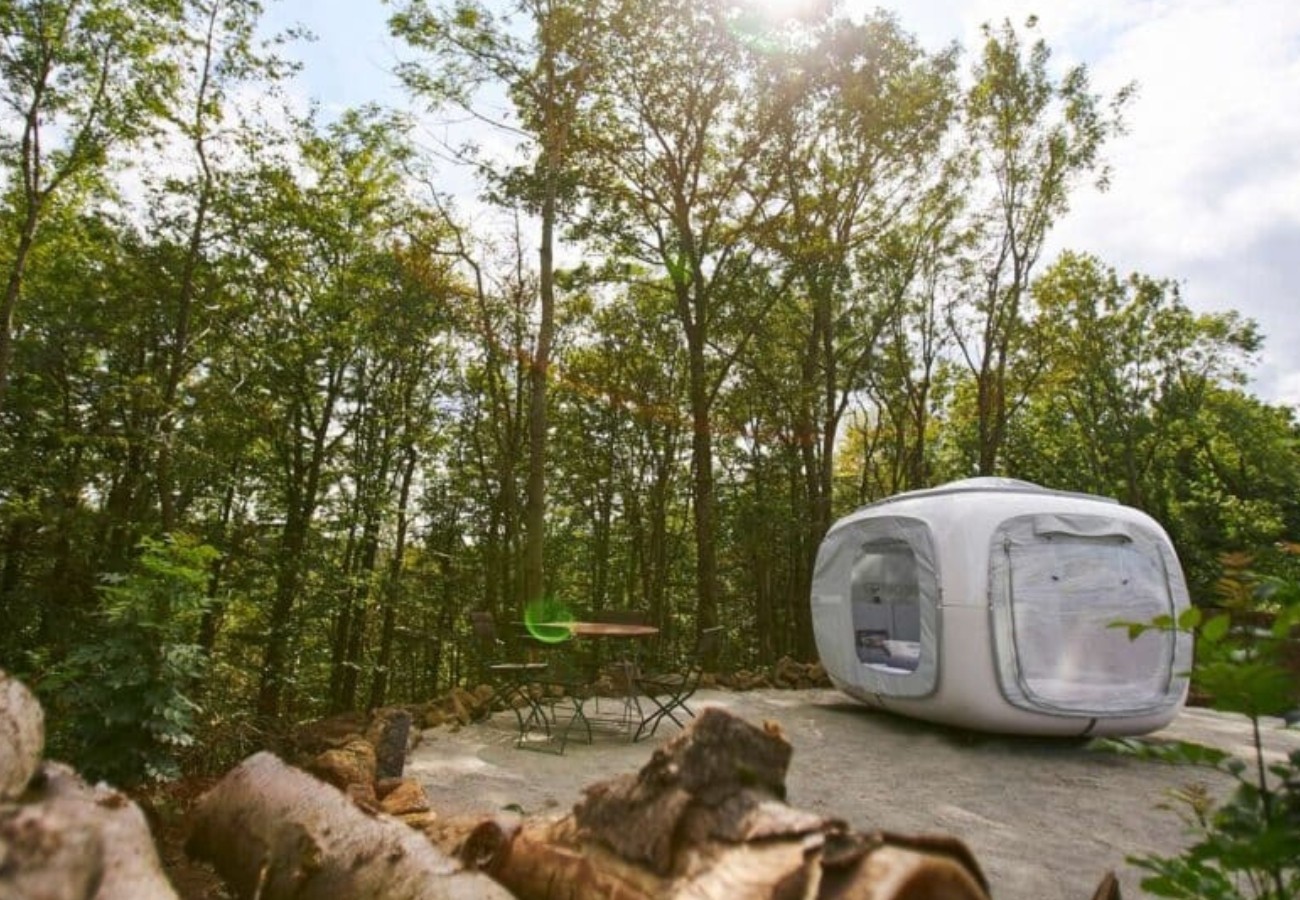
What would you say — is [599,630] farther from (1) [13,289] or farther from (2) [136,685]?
(1) [13,289]

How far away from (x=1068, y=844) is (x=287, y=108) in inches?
459

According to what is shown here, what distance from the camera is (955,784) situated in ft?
15.8

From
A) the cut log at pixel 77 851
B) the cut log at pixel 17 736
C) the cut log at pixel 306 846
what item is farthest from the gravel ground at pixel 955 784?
the cut log at pixel 77 851

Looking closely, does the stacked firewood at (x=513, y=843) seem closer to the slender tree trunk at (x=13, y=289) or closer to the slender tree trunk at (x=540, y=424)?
the slender tree trunk at (x=540, y=424)

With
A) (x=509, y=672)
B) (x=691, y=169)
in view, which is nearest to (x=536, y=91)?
(x=691, y=169)

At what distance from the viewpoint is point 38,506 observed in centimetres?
937

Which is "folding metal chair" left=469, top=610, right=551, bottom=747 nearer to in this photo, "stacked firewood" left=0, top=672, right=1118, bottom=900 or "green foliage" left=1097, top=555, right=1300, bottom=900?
"stacked firewood" left=0, top=672, right=1118, bottom=900

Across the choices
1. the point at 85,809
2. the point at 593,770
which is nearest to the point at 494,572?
the point at 593,770

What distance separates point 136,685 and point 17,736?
62.3 inches

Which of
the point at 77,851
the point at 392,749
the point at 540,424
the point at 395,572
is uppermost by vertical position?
the point at 540,424

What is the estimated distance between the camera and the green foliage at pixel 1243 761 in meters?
1.21

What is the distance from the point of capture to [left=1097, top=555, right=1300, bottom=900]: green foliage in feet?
3.97

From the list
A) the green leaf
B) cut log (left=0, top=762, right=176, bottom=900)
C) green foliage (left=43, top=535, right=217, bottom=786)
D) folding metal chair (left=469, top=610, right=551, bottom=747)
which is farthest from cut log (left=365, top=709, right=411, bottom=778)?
the green leaf

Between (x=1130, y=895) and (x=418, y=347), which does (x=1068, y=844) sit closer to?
(x=1130, y=895)
